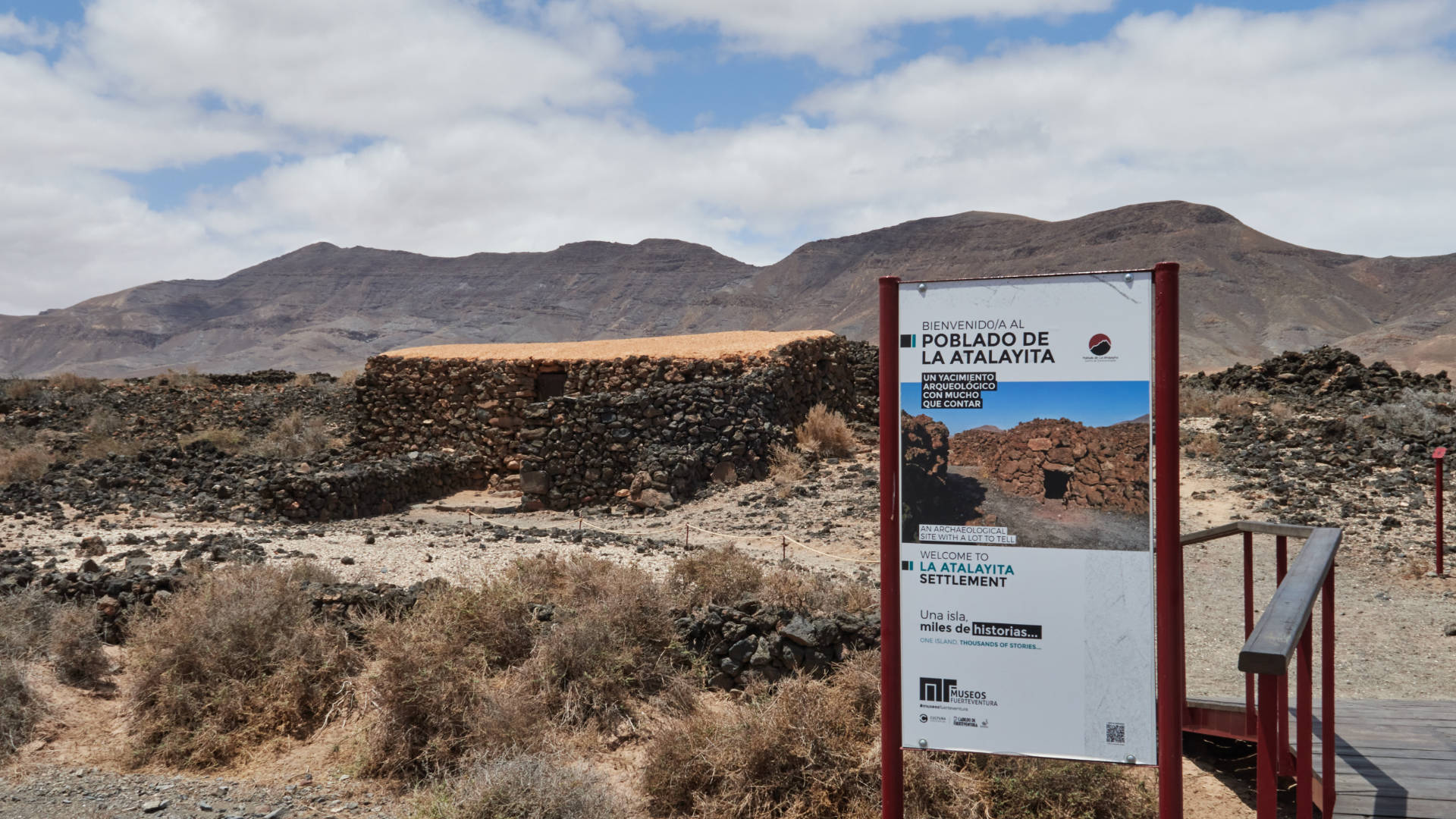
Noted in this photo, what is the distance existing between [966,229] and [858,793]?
88.3m

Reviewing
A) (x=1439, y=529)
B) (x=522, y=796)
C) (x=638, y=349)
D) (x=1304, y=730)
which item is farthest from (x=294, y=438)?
(x=1304, y=730)

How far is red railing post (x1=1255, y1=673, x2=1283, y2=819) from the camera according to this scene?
254 centimetres

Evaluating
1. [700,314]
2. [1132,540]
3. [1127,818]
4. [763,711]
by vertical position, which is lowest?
[1127,818]

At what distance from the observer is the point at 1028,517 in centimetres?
289

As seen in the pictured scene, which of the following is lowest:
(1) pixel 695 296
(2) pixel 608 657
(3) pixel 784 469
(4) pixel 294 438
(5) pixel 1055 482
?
(2) pixel 608 657

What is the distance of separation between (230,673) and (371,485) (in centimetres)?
820

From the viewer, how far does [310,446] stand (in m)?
18.8

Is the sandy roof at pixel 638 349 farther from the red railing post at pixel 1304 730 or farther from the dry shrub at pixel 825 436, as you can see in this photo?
the red railing post at pixel 1304 730

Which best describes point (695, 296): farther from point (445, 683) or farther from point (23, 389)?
point (445, 683)

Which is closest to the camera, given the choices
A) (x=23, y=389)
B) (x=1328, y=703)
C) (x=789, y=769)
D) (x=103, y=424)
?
(x=1328, y=703)

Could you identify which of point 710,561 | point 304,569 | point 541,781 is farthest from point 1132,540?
point 304,569

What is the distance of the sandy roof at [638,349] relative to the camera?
1527 cm

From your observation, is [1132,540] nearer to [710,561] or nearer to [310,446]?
[710,561]

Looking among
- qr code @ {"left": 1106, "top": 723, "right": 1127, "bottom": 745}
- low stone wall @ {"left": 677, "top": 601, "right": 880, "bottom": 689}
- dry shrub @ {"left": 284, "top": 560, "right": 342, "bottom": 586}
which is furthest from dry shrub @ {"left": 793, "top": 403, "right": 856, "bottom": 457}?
qr code @ {"left": 1106, "top": 723, "right": 1127, "bottom": 745}
